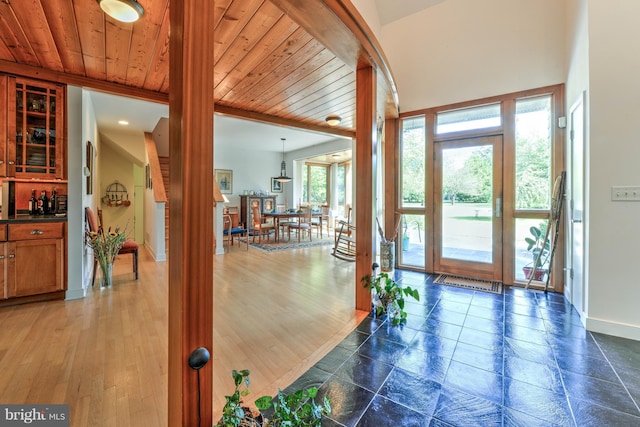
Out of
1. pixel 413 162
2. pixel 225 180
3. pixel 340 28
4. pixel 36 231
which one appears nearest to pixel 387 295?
pixel 340 28

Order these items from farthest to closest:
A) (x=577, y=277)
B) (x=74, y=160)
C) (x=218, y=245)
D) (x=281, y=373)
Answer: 1. (x=218, y=245)
2. (x=74, y=160)
3. (x=577, y=277)
4. (x=281, y=373)

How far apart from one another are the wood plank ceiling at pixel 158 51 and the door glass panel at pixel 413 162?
0.80 metres

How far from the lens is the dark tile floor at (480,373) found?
146 cm

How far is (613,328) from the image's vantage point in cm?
231

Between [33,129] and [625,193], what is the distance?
576 cm

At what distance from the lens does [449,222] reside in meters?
4.04

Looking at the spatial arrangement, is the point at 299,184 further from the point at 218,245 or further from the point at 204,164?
the point at 204,164

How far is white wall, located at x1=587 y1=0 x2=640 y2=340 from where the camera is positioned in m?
2.25

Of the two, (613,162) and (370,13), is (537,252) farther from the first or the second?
(370,13)

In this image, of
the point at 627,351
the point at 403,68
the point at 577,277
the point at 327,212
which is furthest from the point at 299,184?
the point at 627,351

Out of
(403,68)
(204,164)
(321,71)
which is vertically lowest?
(204,164)

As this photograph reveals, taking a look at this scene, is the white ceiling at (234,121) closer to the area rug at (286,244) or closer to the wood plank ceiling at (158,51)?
the wood plank ceiling at (158,51)

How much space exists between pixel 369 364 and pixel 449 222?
110 inches

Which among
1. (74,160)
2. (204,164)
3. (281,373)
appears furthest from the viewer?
(74,160)
